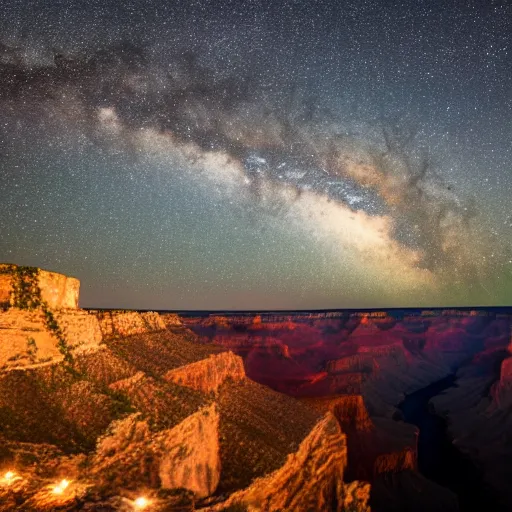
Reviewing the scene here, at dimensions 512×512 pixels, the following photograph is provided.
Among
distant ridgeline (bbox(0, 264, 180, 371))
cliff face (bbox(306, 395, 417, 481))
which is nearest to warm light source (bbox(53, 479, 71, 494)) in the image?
distant ridgeline (bbox(0, 264, 180, 371))

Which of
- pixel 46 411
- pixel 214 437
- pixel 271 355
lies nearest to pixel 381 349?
pixel 271 355

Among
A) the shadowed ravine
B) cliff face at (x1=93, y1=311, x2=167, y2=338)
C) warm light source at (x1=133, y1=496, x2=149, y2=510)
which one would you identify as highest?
cliff face at (x1=93, y1=311, x2=167, y2=338)

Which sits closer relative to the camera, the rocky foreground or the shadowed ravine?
the rocky foreground

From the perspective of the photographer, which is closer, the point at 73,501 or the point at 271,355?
the point at 73,501

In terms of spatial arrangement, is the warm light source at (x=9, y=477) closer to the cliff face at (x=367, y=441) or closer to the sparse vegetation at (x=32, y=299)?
the sparse vegetation at (x=32, y=299)

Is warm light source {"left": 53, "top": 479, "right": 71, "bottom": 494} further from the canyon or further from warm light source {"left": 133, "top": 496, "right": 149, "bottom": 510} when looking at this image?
warm light source {"left": 133, "top": 496, "right": 149, "bottom": 510}

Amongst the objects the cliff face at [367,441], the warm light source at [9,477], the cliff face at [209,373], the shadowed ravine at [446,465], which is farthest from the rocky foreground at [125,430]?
the shadowed ravine at [446,465]

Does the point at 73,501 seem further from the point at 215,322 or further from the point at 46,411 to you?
the point at 215,322
